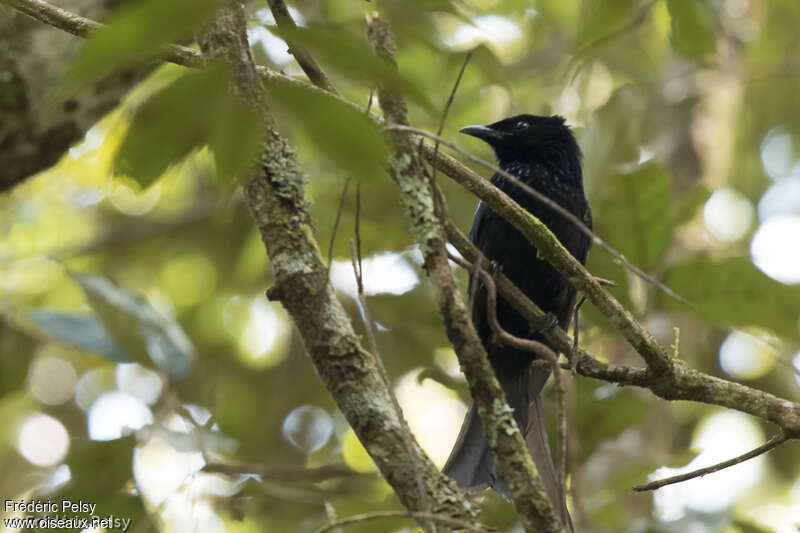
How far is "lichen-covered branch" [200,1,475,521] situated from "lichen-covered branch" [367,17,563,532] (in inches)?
10.9

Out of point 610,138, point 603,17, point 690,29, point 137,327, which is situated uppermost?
point 610,138

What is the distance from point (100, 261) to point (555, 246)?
5026 mm

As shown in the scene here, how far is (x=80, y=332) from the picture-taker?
11.9 ft

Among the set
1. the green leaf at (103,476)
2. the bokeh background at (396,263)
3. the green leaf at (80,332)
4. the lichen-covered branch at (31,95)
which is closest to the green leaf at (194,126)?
the bokeh background at (396,263)

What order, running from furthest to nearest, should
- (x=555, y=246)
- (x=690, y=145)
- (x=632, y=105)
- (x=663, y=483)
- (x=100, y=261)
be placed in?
(x=100, y=261) → (x=690, y=145) → (x=632, y=105) → (x=555, y=246) → (x=663, y=483)

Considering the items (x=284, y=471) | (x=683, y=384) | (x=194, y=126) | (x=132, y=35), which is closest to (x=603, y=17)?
(x=683, y=384)

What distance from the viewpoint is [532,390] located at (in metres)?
3.53

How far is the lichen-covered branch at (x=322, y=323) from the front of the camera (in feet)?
6.40

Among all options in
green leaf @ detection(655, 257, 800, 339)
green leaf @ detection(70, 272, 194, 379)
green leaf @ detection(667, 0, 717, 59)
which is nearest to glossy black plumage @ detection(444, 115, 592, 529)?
green leaf @ detection(655, 257, 800, 339)

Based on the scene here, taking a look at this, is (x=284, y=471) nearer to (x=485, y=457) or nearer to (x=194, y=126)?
(x=485, y=457)

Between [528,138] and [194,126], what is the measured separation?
3.44 meters

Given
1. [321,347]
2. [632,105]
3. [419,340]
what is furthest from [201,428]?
[632,105]

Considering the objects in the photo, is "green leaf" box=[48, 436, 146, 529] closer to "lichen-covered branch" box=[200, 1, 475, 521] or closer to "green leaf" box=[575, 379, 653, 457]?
"lichen-covered branch" box=[200, 1, 475, 521]

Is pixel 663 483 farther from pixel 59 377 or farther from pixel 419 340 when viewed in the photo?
pixel 59 377
